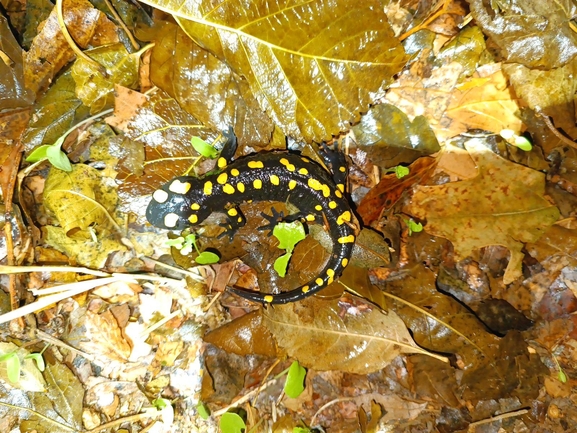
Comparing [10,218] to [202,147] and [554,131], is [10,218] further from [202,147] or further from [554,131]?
[554,131]

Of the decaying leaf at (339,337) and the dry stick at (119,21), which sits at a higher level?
the dry stick at (119,21)

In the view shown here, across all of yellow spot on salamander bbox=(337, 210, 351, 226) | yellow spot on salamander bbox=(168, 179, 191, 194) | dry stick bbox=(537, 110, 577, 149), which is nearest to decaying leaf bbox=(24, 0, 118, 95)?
yellow spot on salamander bbox=(168, 179, 191, 194)

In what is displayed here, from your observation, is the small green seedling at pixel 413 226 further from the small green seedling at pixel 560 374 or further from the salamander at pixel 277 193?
the small green seedling at pixel 560 374

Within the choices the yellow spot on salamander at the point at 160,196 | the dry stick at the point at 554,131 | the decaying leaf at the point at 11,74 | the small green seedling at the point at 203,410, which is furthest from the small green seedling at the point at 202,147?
the dry stick at the point at 554,131

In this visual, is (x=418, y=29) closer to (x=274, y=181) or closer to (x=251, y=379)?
(x=274, y=181)

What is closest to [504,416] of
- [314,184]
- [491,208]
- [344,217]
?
[491,208]

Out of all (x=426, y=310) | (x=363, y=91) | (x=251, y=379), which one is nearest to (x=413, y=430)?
(x=426, y=310)
